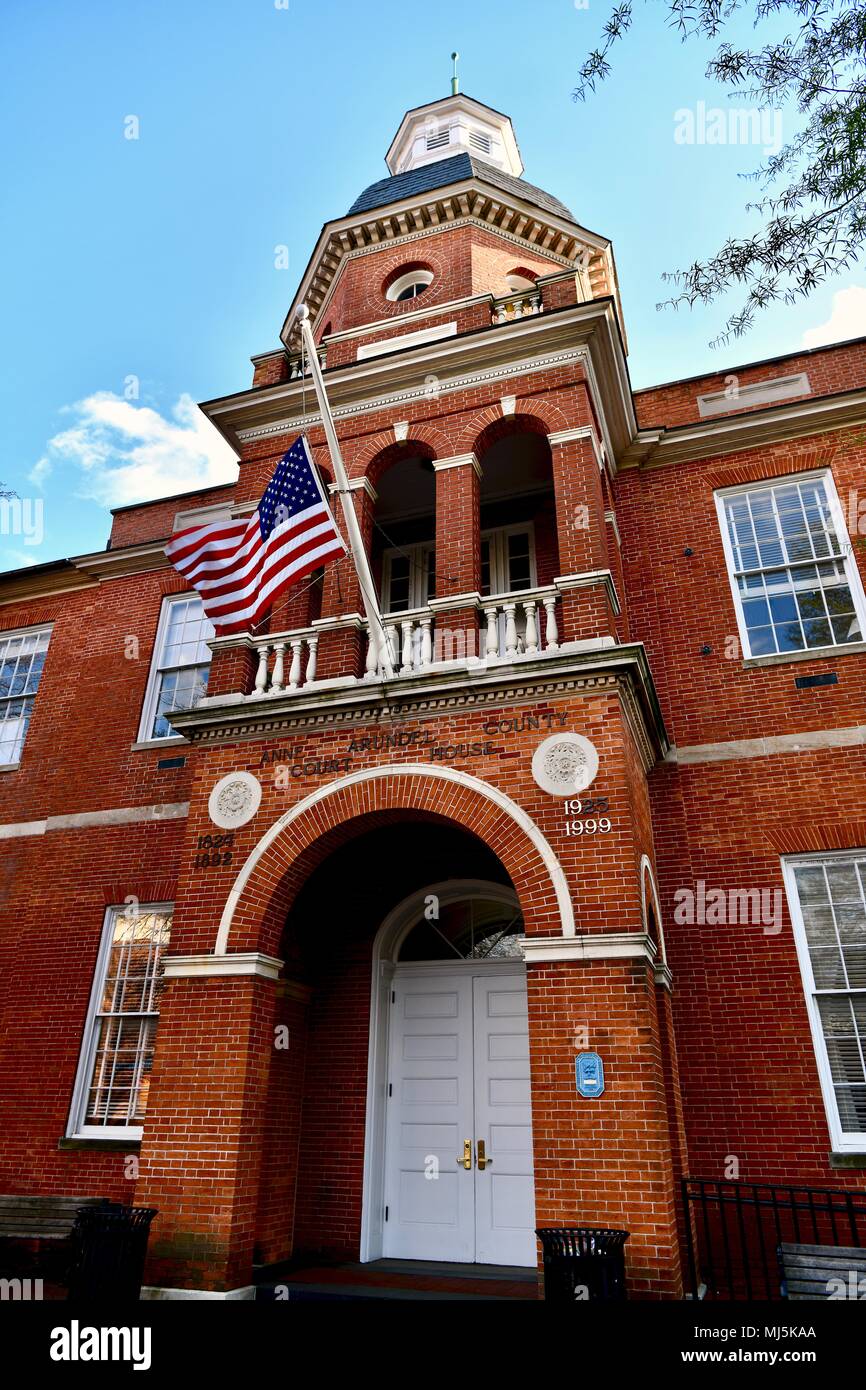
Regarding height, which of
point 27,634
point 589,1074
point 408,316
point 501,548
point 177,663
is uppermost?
point 408,316

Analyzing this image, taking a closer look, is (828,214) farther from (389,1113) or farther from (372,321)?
(389,1113)

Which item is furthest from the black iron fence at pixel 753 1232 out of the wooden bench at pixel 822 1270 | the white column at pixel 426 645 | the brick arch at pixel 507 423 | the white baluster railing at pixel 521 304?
the white baluster railing at pixel 521 304

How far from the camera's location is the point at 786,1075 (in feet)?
27.7

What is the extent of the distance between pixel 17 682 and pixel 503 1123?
1045 centimetres

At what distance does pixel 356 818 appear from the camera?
334 inches

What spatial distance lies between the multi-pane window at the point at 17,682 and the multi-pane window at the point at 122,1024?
13.0 feet

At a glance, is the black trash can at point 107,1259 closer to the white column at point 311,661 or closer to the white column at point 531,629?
the white column at point 311,661

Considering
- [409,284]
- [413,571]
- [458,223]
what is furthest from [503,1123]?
[458,223]

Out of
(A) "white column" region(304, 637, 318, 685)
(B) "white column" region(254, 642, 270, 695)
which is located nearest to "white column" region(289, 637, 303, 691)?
(A) "white column" region(304, 637, 318, 685)

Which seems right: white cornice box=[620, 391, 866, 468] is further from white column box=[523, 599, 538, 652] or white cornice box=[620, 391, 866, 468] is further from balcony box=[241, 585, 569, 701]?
white column box=[523, 599, 538, 652]

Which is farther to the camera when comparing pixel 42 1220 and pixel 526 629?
pixel 42 1220

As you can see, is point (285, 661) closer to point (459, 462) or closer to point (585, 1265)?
point (459, 462)

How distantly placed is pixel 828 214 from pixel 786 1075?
748 cm

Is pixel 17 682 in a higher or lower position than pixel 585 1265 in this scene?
higher
